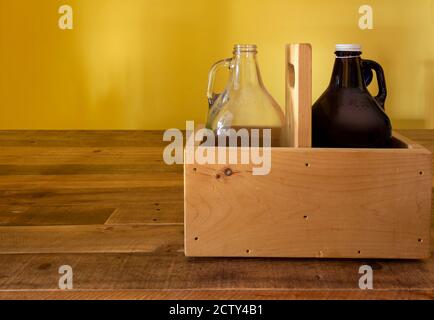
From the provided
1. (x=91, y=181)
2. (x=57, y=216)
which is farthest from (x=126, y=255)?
(x=91, y=181)

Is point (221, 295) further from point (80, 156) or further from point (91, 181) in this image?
point (80, 156)

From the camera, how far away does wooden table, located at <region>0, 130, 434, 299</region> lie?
2.32ft

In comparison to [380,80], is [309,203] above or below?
below

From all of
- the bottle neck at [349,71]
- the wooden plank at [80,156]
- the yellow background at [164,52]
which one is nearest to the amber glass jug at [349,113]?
the bottle neck at [349,71]

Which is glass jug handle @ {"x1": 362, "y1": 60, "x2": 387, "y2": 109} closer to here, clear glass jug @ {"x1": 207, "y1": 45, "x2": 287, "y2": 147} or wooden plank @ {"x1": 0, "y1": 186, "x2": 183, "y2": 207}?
clear glass jug @ {"x1": 207, "y1": 45, "x2": 287, "y2": 147}

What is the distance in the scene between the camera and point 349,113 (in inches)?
32.6

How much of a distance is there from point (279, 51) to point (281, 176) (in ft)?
8.04

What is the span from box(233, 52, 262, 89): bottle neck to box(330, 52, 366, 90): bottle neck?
0.34 feet

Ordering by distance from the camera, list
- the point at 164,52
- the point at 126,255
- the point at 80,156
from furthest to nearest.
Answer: the point at 164,52
the point at 80,156
the point at 126,255

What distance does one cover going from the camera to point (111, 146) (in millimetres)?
1646

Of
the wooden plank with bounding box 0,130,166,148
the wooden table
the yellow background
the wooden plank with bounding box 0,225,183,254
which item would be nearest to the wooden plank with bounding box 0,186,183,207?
the wooden table

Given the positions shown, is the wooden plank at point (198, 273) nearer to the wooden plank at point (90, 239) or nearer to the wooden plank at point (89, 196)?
the wooden plank at point (90, 239)

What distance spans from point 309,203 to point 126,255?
0.23m
